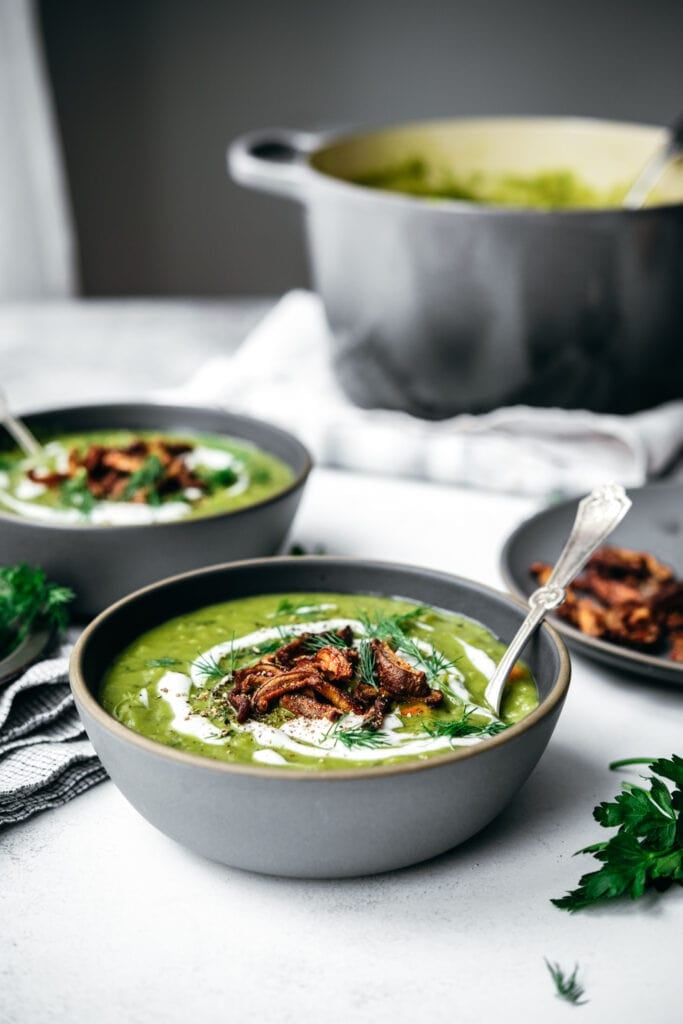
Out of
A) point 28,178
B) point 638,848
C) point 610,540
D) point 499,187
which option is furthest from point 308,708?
point 28,178

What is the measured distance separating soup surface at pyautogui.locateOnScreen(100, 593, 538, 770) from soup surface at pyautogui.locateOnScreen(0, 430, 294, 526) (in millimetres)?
305

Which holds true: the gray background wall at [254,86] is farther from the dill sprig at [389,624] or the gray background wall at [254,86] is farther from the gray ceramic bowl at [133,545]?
the dill sprig at [389,624]

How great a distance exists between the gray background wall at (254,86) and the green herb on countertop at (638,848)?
354 cm

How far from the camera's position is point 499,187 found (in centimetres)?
284

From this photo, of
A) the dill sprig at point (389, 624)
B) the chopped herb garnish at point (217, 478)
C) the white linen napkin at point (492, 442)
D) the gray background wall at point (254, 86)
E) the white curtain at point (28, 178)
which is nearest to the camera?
the dill sprig at point (389, 624)

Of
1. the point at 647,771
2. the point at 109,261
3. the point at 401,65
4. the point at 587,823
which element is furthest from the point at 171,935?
the point at 109,261

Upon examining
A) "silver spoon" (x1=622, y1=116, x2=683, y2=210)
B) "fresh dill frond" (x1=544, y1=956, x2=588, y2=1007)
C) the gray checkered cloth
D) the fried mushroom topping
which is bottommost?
the fried mushroom topping

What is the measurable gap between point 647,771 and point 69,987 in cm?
70

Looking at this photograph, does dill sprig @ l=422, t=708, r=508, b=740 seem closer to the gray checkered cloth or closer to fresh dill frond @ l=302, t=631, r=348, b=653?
fresh dill frond @ l=302, t=631, r=348, b=653

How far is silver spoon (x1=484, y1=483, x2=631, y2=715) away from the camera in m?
1.36

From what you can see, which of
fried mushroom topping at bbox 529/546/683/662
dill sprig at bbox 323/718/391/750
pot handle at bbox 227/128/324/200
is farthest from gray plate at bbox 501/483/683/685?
pot handle at bbox 227/128/324/200

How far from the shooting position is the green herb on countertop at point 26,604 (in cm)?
161

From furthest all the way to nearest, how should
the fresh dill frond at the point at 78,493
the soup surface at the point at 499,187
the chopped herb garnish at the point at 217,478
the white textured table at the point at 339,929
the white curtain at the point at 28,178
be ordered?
the white curtain at the point at 28,178
the soup surface at the point at 499,187
the chopped herb garnish at the point at 217,478
the fresh dill frond at the point at 78,493
the white textured table at the point at 339,929

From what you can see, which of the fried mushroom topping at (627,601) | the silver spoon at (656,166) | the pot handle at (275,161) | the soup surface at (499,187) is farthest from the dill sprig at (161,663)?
the soup surface at (499,187)
